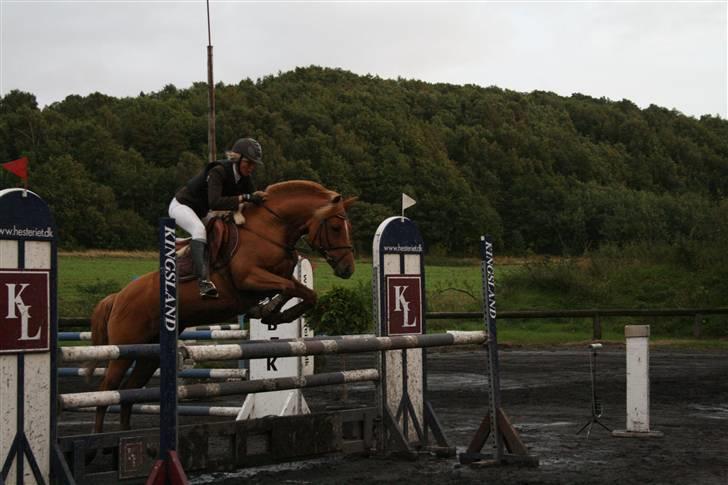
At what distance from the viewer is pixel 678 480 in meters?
6.12

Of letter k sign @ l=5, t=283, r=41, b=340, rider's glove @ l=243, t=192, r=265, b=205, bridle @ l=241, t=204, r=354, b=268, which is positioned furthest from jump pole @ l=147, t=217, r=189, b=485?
rider's glove @ l=243, t=192, r=265, b=205

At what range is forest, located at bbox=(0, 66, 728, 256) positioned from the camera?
144 feet

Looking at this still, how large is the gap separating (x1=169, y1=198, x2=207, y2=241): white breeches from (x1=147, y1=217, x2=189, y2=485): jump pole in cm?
250

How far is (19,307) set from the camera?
181 inches

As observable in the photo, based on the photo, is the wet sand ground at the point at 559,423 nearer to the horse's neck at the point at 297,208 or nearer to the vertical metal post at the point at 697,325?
the horse's neck at the point at 297,208

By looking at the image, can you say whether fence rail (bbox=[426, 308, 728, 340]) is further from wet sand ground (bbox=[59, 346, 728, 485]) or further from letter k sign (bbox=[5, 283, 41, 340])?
letter k sign (bbox=[5, 283, 41, 340])

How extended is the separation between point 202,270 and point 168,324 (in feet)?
7.83

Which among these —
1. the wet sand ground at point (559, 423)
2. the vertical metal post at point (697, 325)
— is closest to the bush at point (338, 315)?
the wet sand ground at point (559, 423)

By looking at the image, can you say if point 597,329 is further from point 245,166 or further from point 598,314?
point 245,166

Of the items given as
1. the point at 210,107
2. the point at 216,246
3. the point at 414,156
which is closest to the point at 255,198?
the point at 216,246

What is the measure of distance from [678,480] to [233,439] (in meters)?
2.66

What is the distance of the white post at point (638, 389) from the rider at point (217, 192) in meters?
3.42

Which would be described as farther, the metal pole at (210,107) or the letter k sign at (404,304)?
the metal pole at (210,107)

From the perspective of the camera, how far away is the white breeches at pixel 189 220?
7.03 metres
